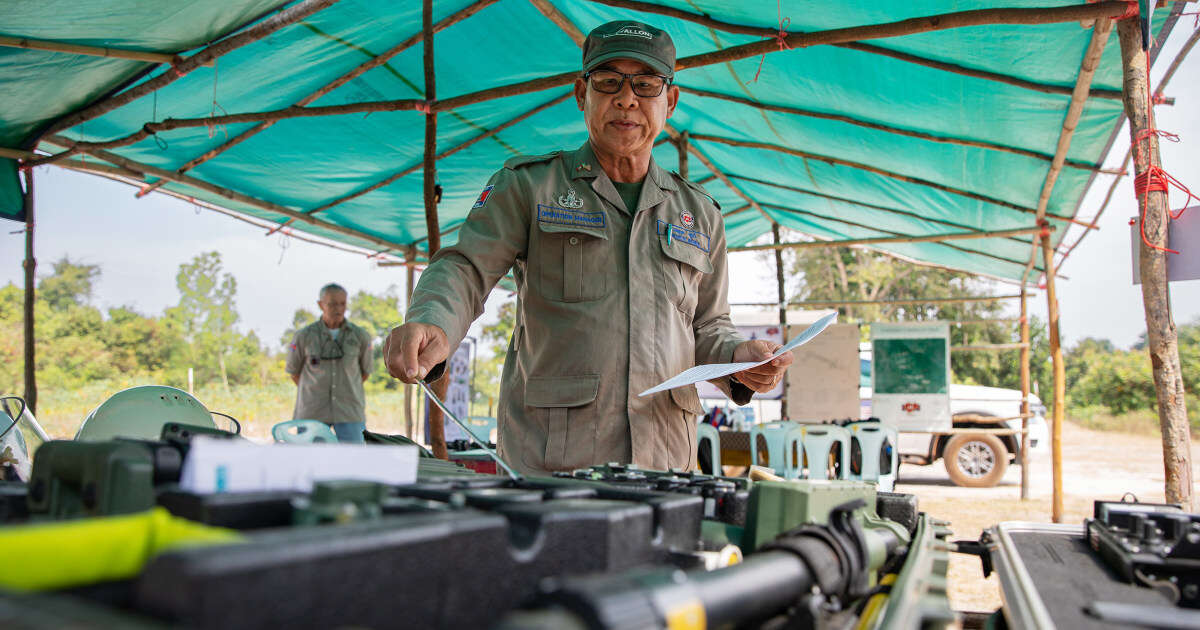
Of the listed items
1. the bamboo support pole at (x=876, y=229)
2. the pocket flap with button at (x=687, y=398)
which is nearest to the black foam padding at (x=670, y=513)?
the pocket flap with button at (x=687, y=398)

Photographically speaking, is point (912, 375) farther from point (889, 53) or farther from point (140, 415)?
point (140, 415)

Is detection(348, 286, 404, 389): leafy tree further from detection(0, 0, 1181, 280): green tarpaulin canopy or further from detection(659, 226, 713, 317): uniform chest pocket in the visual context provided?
detection(659, 226, 713, 317): uniform chest pocket

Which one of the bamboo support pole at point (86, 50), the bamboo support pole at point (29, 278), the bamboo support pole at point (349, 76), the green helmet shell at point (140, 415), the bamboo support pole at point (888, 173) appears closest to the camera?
the green helmet shell at point (140, 415)

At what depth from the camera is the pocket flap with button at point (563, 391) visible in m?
1.83

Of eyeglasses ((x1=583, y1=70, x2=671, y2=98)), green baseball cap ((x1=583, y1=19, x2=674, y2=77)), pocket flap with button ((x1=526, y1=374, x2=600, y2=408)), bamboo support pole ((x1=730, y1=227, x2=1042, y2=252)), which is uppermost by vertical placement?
bamboo support pole ((x1=730, y1=227, x2=1042, y2=252))

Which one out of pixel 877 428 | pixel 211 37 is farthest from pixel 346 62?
pixel 877 428

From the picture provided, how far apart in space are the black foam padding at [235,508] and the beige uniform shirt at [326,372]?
661 centimetres

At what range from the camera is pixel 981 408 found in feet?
38.1

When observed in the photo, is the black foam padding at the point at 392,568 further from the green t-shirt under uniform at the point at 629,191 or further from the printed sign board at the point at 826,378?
the printed sign board at the point at 826,378

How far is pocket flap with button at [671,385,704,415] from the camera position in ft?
6.33

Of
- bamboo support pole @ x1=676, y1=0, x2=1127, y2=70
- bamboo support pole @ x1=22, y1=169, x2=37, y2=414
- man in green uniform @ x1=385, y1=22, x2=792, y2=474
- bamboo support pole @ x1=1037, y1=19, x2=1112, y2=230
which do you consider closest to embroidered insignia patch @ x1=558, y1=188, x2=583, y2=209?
man in green uniform @ x1=385, y1=22, x2=792, y2=474

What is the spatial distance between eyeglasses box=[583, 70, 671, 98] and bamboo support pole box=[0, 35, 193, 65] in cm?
369

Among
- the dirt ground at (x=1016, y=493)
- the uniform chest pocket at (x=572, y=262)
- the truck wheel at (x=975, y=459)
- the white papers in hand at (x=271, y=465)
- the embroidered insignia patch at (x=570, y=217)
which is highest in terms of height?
the embroidered insignia patch at (x=570, y=217)

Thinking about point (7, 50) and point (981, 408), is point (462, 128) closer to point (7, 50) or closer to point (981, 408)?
point (7, 50)
